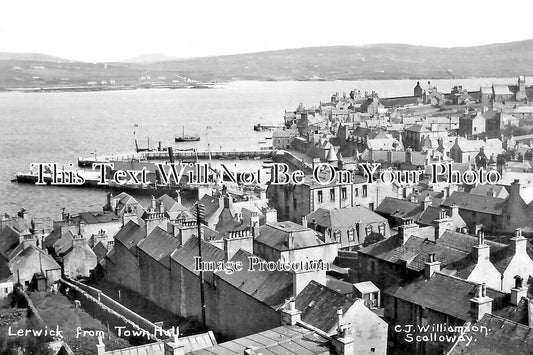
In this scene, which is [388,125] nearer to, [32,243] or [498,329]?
[32,243]

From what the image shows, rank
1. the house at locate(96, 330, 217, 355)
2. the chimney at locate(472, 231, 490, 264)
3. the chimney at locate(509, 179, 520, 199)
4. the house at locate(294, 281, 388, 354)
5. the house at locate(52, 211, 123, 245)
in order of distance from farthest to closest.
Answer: the house at locate(52, 211, 123, 245) < the chimney at locate(509, 179, 520, 199) < the chimney at locate(472, 231, 490, 264) < the house at locate(294, 281, 388, 354) < the house at locate(96, 330, 217, 355)

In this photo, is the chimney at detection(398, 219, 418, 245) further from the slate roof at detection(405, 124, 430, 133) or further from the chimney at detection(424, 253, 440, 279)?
the slate roof at detection(405, 124, 430, 133)

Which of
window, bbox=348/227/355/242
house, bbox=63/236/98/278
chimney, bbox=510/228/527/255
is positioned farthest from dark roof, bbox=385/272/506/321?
house, bbox=63/236/98/278

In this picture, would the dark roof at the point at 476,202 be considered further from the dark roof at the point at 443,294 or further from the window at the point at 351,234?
the dark roof at the point at 443,294

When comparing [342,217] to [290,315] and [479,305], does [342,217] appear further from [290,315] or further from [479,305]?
[290,315]

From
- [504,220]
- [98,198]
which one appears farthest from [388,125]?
[504,220]

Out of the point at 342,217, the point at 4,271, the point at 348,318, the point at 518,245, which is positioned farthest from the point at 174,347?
the point at 342,217
